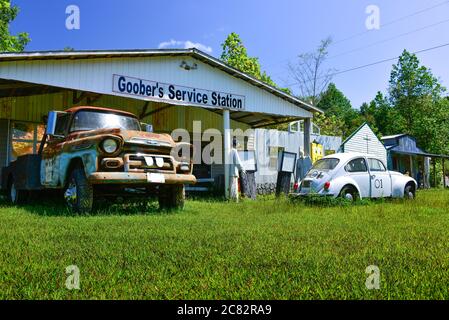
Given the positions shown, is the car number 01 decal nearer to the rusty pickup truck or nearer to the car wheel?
the car wheel

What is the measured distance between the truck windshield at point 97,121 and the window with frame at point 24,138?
7.03 metres

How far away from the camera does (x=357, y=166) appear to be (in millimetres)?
12398

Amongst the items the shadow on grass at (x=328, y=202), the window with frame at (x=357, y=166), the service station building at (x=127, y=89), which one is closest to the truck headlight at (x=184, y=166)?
the service station building at (x=127, y=89)

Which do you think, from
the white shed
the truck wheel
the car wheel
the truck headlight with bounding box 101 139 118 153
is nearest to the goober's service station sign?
the truck wheel

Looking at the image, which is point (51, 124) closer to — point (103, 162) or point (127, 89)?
point (103, 162)

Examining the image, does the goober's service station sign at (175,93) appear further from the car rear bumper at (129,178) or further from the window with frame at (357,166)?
the car rear bumper at (129,178)

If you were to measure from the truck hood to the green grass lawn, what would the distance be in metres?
1.84

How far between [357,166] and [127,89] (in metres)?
7.54

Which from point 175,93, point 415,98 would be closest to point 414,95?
point 415,98

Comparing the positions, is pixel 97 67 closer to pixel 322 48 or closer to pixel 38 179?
pixel 38 179

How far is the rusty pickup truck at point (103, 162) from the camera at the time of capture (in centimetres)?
769

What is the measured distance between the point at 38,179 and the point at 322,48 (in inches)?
1473

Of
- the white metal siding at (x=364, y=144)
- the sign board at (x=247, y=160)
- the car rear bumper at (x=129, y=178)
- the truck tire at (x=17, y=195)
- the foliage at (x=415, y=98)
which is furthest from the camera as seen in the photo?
the foliage at (x=415, y=98)

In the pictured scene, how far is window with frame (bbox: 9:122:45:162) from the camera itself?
14500 millimetres
